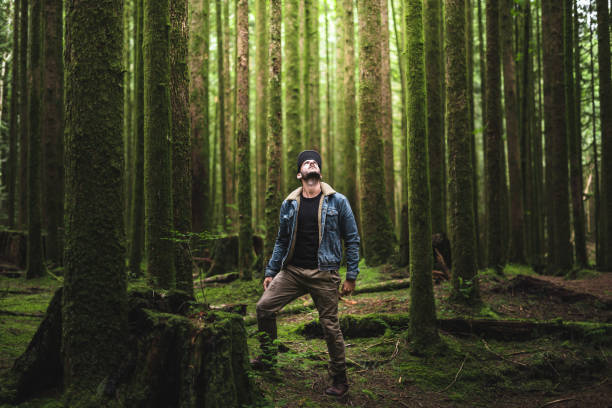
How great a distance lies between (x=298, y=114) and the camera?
10.3 metres

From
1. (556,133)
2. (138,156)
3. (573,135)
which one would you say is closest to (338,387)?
(138,156)

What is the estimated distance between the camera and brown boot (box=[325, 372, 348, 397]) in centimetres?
426

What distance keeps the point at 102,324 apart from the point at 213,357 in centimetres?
87

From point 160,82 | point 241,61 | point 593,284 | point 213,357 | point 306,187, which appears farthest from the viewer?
point 241,61

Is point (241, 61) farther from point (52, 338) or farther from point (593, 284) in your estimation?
point (593, 284)

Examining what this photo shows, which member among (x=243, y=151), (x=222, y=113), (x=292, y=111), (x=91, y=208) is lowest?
(x=91, y=208)

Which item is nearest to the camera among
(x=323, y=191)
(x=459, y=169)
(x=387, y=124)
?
(x=323, y=191)

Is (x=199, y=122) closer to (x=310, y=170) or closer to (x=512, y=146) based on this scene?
(x=310, y=170)

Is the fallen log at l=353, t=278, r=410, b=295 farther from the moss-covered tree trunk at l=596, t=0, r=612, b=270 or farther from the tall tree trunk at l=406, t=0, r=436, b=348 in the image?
the moss-covered tree trunk at l=596, t=0, r=612, b=270

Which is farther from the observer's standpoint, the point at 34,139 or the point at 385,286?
the point at 34,139

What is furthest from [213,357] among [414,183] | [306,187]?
[414,183]

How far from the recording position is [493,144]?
9.12 m

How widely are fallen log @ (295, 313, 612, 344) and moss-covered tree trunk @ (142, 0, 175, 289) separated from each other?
95.8 inches

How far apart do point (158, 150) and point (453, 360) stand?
4.22 meters
